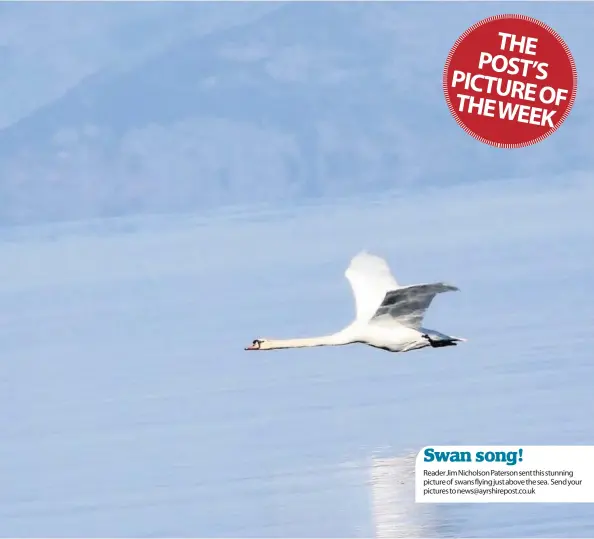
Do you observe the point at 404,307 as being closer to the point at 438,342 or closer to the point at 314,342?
the point at 438,342

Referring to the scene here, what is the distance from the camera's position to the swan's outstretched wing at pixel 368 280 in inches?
975

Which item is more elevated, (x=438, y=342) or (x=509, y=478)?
(x=438, y=342)

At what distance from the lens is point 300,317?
43812 mm

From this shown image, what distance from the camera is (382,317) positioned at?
24.1 meters

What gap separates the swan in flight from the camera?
77.9ft

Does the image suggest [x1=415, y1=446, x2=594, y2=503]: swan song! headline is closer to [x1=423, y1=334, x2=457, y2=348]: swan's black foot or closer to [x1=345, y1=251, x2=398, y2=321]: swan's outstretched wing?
[x1=423, y1=334, x2=457, y2=348]: swan's black foot

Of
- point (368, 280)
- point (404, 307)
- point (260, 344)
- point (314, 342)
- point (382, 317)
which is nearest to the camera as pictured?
point (404, 307)

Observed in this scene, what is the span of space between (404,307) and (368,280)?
1.20 meters

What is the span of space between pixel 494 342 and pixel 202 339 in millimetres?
7906

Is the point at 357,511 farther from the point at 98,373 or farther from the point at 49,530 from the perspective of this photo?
the point at 98,373

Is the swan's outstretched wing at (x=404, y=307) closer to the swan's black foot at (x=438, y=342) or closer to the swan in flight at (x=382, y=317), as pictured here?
the swan in flight at (x=382, y=317)

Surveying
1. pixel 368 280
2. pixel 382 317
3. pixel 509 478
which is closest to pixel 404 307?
pixel 382 317

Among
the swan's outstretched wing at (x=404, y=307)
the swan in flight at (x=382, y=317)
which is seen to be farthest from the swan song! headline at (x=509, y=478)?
the swan's outstretched wing at (x=404, y=307)

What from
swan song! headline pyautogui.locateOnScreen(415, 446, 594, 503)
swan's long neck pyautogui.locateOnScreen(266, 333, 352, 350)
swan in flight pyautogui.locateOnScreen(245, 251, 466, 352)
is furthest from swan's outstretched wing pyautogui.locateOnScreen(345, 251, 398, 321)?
swan song! headline pyautogui.locateOnScreen(415, 446, 594, 503)
